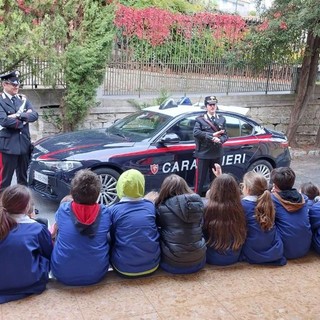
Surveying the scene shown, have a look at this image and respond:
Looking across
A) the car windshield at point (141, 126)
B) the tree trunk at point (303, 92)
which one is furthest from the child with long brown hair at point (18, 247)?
the tree trunk at point (303, 92)

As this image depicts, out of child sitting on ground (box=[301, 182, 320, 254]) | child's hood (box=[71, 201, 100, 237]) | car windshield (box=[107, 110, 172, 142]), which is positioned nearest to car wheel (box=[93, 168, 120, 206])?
car windshield (box=[107, 110, 172, 142])

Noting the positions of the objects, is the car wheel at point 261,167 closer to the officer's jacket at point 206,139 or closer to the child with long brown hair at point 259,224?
the officer's jacket at point 206,139

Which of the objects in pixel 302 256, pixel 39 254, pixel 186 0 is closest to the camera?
pixel 39 254

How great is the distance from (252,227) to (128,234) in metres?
1.20

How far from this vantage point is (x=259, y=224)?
4.08m

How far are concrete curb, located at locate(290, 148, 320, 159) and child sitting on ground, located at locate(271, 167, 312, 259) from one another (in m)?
7.17

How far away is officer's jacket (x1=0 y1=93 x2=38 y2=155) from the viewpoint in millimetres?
5824

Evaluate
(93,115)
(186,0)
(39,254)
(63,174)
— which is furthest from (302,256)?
(186,0)

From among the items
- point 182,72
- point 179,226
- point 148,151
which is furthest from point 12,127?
point 182,72

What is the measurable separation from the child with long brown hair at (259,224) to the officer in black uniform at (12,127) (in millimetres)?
3226

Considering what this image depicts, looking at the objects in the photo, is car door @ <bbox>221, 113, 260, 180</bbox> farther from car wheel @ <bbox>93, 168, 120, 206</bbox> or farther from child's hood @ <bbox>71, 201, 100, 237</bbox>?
child's hood @ <bbox>71, 201, 100, 237</bbox>

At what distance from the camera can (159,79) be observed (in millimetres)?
10898

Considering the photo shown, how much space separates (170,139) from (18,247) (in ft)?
11.7

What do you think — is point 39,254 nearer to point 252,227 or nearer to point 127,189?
point 127,189
